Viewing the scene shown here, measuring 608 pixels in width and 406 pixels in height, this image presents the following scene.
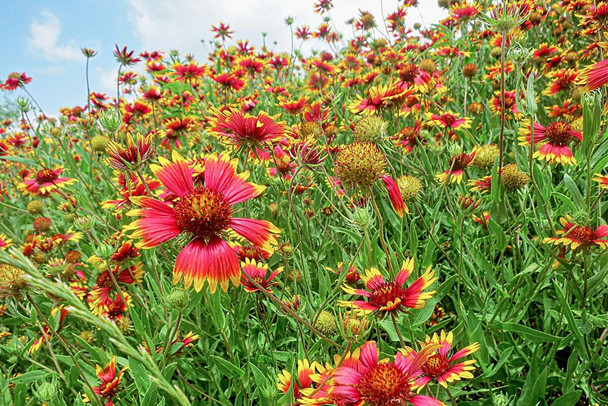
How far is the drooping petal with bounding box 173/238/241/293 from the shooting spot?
0.77m

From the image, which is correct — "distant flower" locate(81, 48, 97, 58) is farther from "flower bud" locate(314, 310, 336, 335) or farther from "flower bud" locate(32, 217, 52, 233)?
"flower bud" locate(314, 310, 336, 335)

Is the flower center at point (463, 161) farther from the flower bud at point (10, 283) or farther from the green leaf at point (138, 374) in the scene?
the flower bud at point (10, 283)

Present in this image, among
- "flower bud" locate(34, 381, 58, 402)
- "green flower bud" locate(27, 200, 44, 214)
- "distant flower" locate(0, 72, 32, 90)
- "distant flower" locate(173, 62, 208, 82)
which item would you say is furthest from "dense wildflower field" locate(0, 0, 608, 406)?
"distant flower" locate(0, 72, 32, 90)

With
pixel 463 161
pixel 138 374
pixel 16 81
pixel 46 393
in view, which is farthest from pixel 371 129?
pixel 16 81

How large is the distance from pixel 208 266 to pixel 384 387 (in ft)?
1.41

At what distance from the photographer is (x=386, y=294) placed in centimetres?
91

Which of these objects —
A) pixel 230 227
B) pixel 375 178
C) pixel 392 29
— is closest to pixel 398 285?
pixel 375 178

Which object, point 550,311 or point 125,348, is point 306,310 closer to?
point 550,311

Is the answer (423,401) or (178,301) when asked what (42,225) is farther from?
(423,401)

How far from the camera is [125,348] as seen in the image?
17.8 inches

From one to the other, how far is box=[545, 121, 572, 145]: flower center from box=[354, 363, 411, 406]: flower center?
125 centimetres

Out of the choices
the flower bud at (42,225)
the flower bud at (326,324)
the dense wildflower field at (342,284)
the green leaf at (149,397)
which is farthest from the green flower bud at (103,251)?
the flower bud at (42,225)

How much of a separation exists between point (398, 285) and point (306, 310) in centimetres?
61

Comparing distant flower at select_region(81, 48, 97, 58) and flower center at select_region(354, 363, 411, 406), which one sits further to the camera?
distant flower at select_region(81, 48, 97, 58)
